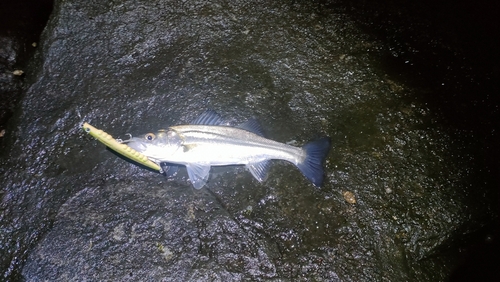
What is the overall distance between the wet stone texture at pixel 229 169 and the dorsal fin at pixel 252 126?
0.18 m

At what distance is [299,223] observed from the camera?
120 inches

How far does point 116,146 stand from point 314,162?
Result: 5.87 ft

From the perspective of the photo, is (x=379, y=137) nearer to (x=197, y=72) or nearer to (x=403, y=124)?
(x=403, y=124)

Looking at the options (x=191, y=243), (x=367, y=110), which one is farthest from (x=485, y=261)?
(x=191, y=243)

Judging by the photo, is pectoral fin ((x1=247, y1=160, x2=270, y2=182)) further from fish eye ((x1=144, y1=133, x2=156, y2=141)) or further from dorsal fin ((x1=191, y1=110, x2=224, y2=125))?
fish eye ((x1=144, y1=133, x2=156, y2=141))

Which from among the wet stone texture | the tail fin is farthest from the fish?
the wet stone texture

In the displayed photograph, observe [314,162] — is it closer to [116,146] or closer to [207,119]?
[207,119]

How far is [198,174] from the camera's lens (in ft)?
10.0

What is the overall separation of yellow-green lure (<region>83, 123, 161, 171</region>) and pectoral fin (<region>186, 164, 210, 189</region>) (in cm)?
30

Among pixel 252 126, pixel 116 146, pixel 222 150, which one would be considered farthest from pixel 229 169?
pixel 116 146

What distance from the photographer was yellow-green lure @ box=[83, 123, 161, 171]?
105 inches

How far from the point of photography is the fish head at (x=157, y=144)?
9.62ft

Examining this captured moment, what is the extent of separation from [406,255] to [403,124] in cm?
134

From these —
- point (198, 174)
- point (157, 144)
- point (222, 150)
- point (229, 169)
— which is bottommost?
point (229, 169)
